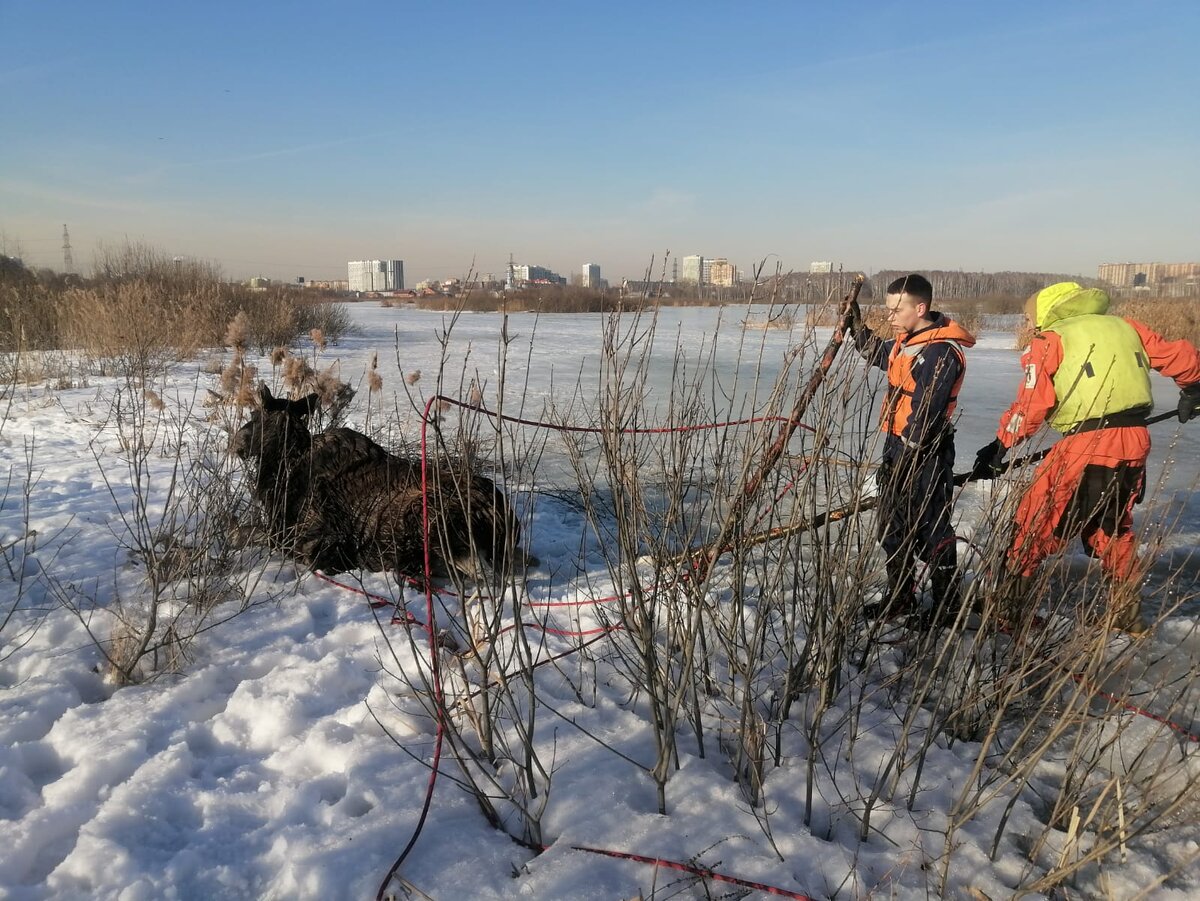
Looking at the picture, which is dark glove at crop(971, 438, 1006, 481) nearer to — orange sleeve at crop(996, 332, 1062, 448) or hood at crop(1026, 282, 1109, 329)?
orange sleeve at crop(996, 332, 1062, 448)

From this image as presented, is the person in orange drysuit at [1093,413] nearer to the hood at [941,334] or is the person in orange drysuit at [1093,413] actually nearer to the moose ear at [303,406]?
the hood at [941,334]

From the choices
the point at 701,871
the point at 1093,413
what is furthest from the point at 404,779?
the point at 1093,413

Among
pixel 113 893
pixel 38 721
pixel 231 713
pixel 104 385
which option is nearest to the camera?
pixel 113 893

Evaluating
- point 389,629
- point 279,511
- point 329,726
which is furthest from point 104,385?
point 329,726

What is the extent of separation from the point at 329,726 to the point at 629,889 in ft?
3.99

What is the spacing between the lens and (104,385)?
354 inches

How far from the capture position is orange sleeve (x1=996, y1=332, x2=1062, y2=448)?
312cm

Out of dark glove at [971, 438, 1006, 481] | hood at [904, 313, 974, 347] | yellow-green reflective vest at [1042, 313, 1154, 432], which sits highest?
hood at [904, 313, 974, 347]

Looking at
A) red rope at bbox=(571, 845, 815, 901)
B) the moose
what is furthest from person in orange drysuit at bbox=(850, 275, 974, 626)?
the moose

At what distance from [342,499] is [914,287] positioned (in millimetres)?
3168

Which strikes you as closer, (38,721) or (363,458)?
(38,721)

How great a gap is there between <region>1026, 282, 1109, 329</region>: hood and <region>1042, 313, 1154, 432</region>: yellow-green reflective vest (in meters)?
0.12

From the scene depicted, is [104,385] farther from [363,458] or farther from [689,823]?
[689,823]

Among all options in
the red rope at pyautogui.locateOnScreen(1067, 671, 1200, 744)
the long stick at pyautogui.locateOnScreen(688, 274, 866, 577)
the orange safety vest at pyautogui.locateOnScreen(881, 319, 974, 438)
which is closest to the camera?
the red rope at pyautogui.locateOnScreen(1067, 671, 1200, 744)
